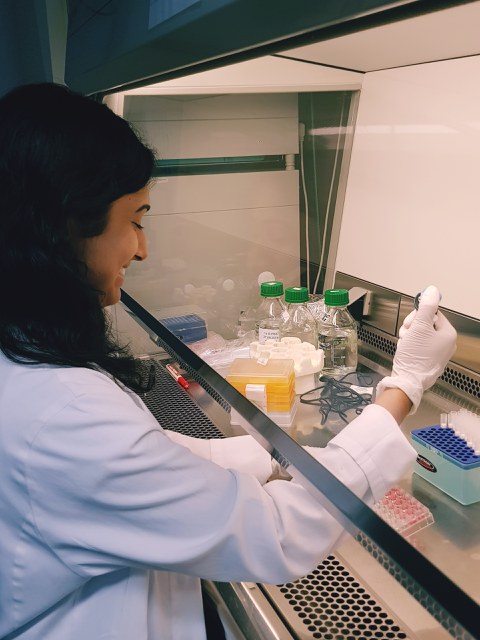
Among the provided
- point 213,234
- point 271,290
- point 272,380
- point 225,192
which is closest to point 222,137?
point 225,192

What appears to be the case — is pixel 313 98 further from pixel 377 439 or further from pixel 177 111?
pixel 377 439

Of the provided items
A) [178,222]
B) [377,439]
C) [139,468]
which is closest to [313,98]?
[178,222]

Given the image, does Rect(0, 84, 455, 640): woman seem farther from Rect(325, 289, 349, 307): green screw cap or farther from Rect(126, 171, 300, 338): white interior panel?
Rect(126, 171, 300, 338): white interior panel

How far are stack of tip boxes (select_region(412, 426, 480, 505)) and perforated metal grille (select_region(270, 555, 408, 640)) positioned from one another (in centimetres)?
25

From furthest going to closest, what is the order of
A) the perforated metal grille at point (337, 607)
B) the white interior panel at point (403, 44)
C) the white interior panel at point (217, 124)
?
the white interior panel at point (217, 124)
the perforated metal grille at point (337, 607)
the white interior panel at point (403, 44)

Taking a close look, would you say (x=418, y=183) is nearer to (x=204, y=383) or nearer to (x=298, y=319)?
(x=298, y=319)

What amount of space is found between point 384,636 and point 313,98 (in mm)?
1348

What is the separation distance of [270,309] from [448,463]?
0.63 m

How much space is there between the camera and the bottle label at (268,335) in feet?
4.32

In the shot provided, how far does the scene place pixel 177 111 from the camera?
1.68m

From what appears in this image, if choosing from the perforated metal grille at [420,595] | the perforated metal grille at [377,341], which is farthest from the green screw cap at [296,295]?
the perforated metal grille at [420,595]

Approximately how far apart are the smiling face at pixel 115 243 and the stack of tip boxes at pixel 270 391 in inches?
11.0

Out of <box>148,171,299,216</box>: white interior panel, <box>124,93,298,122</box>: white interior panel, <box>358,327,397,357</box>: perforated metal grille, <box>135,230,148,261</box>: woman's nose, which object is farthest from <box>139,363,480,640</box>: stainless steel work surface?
<box>124,93,298,122</box>: white interior panel

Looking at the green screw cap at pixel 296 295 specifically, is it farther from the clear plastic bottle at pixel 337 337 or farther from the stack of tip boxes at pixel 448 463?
the stack of tip boxes at pixel 448 463
